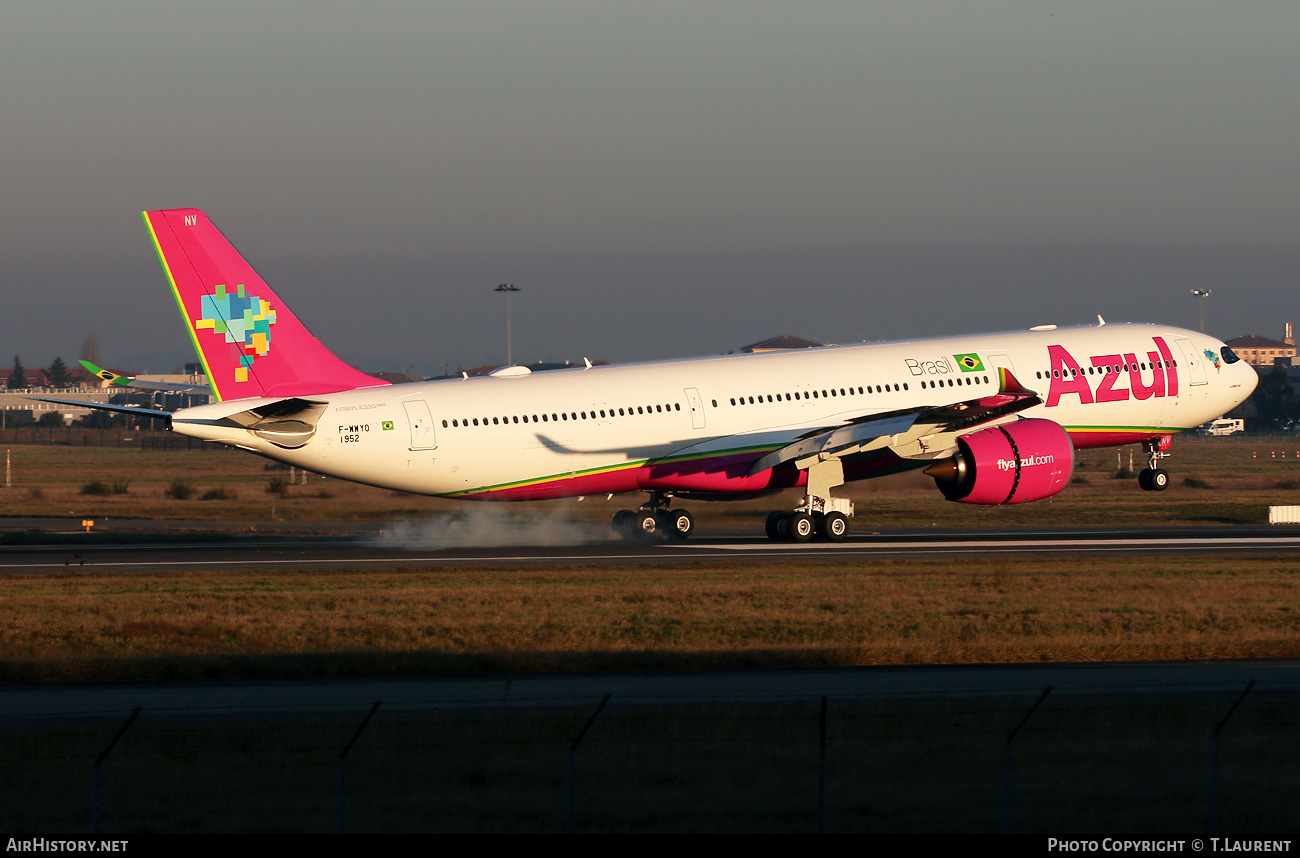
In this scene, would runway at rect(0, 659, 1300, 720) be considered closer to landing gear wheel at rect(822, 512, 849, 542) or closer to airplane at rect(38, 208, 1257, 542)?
airplane at rect(38, 208, 1257, 542)

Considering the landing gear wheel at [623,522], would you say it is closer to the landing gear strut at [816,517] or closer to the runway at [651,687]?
the landing gear strut at [816,517]

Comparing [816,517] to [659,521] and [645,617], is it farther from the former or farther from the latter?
[645,617]

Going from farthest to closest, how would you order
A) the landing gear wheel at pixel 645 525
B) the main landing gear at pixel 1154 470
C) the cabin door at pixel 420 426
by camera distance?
the main landing gear at pixel 1154 470
the landing gear wheel at pixel 645 525
the cabin door at pixel 420 426

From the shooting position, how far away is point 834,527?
40656mm

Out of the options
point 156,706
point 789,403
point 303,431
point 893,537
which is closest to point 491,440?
point 303,431

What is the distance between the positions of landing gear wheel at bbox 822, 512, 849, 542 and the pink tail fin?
14859 millimetres

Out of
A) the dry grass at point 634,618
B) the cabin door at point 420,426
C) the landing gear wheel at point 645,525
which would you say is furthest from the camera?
the landing gear wheel at point 645,525

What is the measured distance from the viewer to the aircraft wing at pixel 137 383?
121ft

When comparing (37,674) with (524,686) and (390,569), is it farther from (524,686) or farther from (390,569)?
(390,569)

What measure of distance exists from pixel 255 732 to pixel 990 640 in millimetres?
12423

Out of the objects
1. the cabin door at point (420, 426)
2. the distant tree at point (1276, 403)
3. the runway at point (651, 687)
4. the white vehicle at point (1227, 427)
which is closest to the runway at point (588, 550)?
the cabin door at point (420, 426)

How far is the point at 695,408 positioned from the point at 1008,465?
8.86m

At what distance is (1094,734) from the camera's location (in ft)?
51.5

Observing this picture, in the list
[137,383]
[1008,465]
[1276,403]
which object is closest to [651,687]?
[1008,465]
